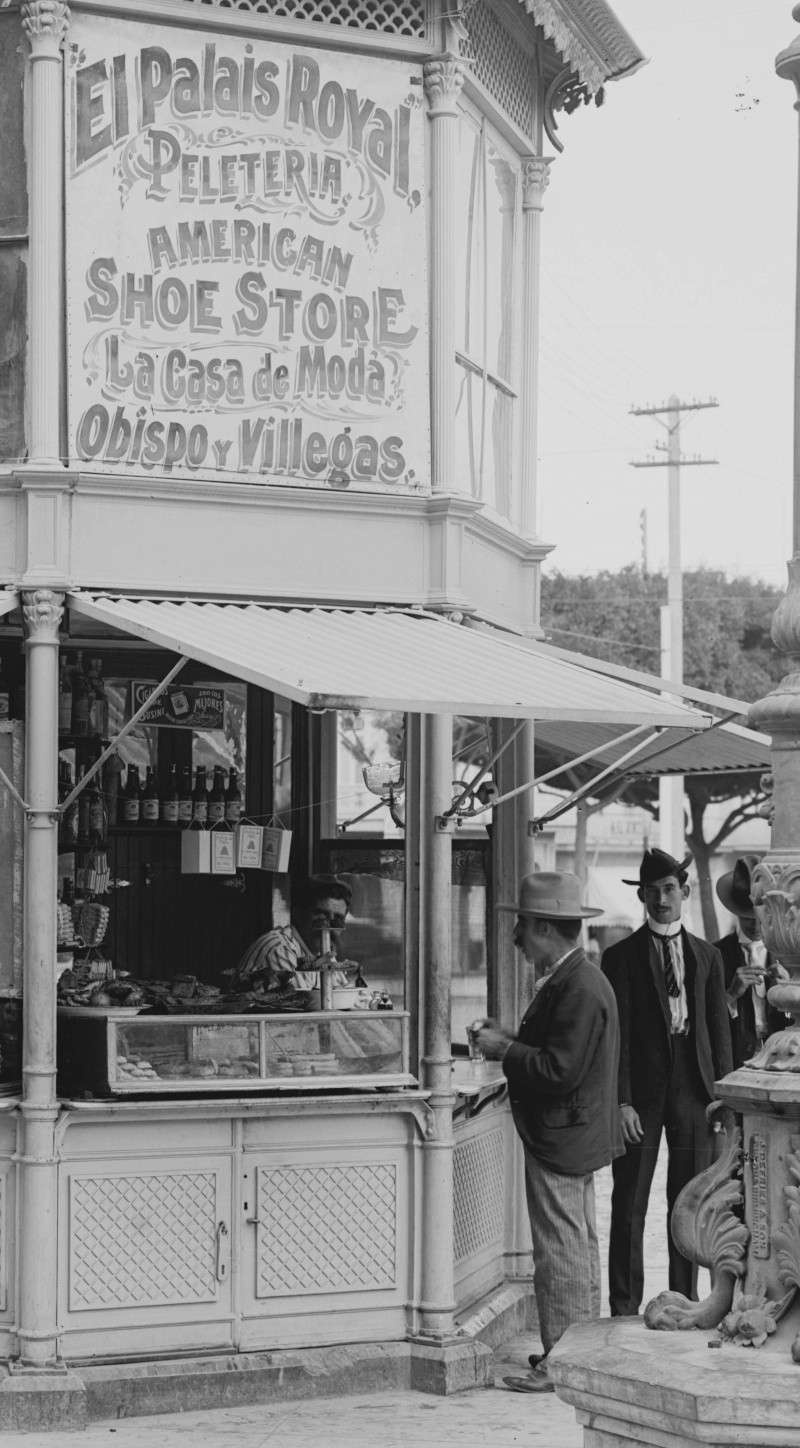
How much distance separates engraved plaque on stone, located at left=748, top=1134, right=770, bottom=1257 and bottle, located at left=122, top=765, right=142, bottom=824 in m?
5.49

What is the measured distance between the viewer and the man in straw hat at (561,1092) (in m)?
7.71

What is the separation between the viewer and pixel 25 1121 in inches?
301

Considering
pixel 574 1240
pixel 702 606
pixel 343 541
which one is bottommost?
pixel 574 1240

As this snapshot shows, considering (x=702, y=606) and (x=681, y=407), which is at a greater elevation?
(x=681, y=407)

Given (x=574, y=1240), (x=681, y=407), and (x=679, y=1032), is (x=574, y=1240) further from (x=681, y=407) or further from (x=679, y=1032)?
(x=681, y=407)

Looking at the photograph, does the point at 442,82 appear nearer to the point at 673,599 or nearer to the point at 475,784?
the point at 475,784

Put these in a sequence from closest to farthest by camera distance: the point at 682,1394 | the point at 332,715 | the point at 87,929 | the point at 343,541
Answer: the point at 682,1394 < the point at 343,541 < the point at 87,929 < the point at 332,715

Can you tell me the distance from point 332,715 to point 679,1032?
2.79 metres

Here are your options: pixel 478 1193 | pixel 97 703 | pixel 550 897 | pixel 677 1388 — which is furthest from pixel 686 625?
pixel 677 1388

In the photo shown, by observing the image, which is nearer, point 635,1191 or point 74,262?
point 74,262

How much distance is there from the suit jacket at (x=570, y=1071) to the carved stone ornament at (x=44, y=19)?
4.03m

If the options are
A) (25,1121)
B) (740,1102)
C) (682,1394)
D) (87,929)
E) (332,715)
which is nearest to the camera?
(682,1394)

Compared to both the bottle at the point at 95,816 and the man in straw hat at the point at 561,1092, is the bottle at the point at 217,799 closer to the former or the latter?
the bottle at the point at 95,816

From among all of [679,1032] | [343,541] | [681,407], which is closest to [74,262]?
[343,541]
